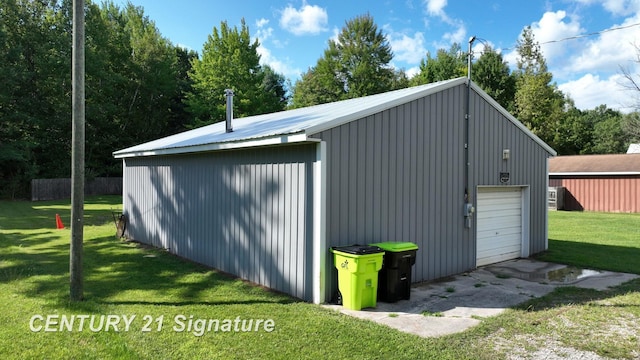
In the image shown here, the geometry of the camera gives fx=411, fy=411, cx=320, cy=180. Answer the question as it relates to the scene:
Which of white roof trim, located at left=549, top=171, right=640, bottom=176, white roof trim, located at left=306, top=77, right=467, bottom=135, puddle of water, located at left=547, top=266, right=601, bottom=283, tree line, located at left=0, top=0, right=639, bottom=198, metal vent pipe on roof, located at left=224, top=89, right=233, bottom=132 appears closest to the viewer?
white roof trim, located at left=306, top=77, right=467, bottom=135

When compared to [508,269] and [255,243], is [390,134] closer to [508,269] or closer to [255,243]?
[255,243]

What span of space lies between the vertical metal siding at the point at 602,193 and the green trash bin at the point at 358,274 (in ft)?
63.1

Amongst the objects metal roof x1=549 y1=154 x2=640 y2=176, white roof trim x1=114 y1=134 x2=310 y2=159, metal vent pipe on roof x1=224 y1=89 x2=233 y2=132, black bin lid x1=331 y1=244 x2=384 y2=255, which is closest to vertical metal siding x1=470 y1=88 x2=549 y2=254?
black bin lid x1=331 y1=244 x2=384 y2=255

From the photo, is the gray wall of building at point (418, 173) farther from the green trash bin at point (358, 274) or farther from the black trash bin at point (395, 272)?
the black trash bin at point (395, 272)

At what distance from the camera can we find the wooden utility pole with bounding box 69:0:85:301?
512 cm

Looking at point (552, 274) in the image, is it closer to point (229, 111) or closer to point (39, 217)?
point (229, 111)

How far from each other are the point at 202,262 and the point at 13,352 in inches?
161

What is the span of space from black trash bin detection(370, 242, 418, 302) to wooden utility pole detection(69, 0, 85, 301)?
390 centimetres

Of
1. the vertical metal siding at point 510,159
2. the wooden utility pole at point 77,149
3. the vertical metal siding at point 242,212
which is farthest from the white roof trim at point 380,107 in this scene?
the wooden utility pole at point 77,149

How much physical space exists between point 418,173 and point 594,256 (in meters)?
5.08

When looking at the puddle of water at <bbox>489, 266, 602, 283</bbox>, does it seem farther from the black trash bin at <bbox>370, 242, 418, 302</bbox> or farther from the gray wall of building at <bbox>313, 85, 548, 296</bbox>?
the black trash bin at <bbox>370, 242, 418, 302</bbox>

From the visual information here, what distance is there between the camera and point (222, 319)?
4684 millimetres

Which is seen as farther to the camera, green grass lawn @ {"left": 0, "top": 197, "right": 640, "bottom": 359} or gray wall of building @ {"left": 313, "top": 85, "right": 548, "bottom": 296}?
gray wall of building @ {"left": 313, "top": 85, "right": 548, "bottom": 296}

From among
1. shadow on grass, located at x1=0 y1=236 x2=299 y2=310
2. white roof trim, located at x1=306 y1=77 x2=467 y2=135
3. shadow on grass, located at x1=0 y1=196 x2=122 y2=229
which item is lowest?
shadow on grass, located at x1=0 y1=236 x2=299 y2=310
